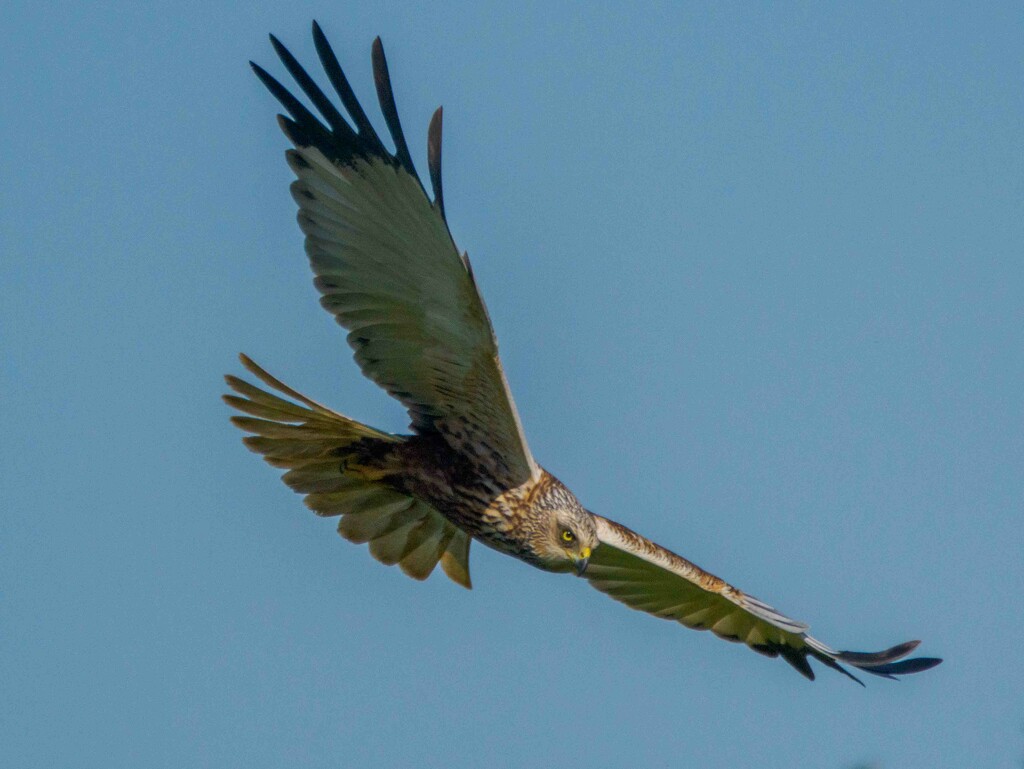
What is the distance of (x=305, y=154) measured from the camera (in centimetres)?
→ 790

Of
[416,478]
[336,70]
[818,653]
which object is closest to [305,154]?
[336,70]

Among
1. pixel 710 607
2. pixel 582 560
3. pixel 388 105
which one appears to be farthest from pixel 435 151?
pixel 710 607

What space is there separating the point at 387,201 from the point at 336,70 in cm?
65

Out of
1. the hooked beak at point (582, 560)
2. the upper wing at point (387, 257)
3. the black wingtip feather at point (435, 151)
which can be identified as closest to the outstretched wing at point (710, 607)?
the hooked beak at point (582, 560)

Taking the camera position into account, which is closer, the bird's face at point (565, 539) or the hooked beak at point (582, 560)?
the bird's face at point (565, 539)

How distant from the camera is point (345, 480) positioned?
9.28 meters

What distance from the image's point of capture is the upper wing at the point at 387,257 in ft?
25.2

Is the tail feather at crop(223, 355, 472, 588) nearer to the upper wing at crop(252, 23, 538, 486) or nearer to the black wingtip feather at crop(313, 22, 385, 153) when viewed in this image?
the upper wing at crop(252, 23, 538, 486)

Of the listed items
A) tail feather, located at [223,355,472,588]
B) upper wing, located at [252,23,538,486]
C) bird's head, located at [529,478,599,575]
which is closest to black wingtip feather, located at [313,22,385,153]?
upper wing, located at [252,23,538,486]

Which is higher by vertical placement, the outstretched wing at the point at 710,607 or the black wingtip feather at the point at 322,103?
the black wingtip feather at the point at 322,103

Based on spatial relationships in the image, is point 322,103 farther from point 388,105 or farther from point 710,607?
point 710,607

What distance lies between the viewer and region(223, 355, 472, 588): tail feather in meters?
8.77

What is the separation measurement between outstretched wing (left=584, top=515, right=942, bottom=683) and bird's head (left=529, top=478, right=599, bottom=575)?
1.88 feet

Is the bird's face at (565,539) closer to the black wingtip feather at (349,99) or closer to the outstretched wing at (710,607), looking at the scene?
the outstretched wing at (710,607)
